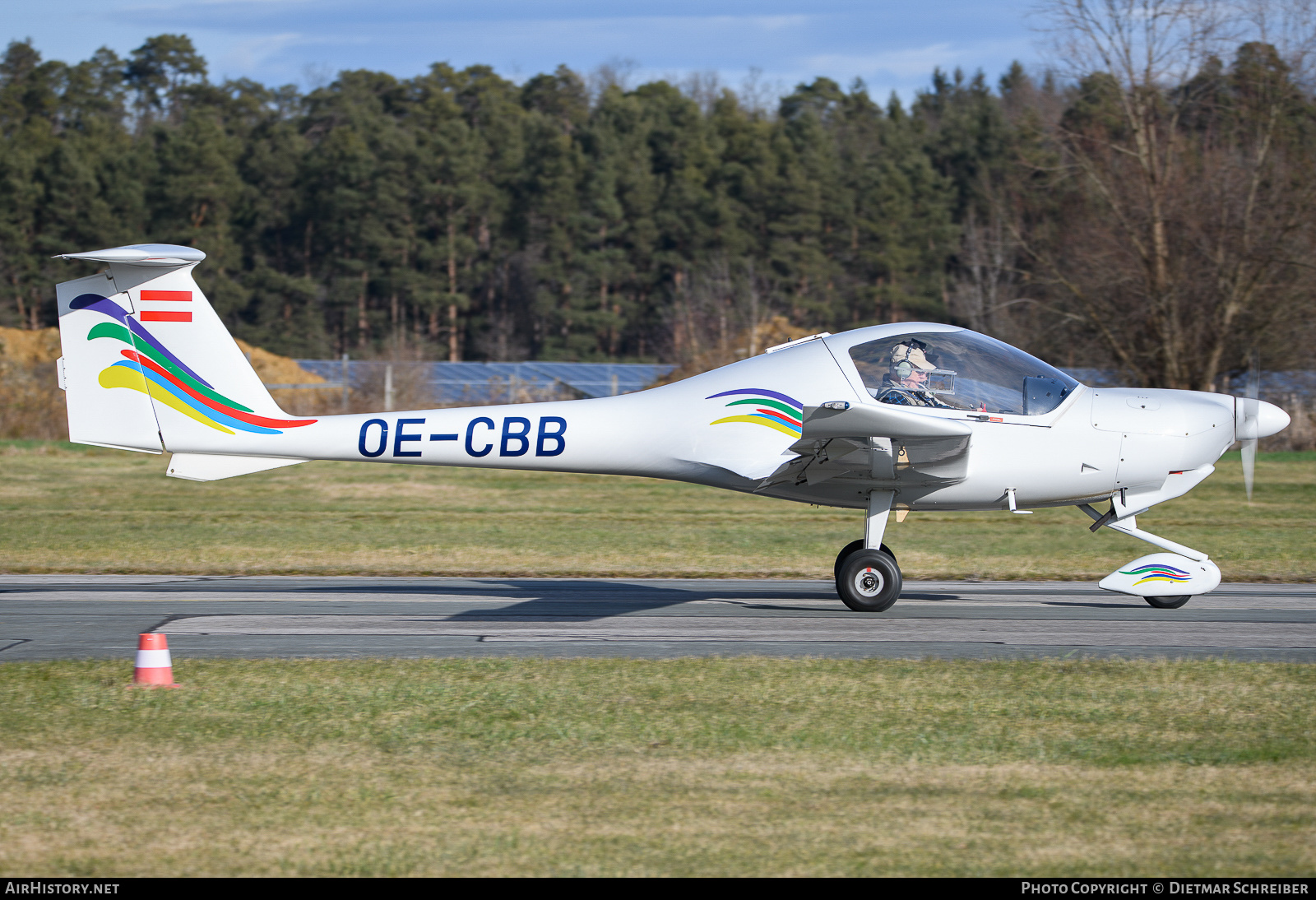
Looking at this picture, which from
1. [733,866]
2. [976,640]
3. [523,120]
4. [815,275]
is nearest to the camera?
[733,866]

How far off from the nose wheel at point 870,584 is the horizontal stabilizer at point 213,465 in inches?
196

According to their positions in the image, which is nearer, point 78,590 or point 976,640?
point 976,640

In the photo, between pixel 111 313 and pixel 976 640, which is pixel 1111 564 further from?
pixel 111 313

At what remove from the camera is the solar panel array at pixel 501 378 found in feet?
114

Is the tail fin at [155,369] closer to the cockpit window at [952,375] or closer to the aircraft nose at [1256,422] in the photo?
the cockpit window at [952,375]

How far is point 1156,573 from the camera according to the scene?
10.7 metres

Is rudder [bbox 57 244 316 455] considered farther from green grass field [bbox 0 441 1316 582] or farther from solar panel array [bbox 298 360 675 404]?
solar panel array [bbox 298 360 675 404]

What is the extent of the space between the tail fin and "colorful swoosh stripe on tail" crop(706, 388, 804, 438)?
393 centimetres

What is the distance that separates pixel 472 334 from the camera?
65.2m

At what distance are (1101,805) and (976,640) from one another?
13.0 feet

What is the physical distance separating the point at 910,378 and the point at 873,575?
179 cm

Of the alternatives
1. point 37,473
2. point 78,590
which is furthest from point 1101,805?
point 37,473

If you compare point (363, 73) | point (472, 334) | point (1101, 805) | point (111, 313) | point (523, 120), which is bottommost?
point (1101, 805)

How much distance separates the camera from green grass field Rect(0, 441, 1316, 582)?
14312mm
